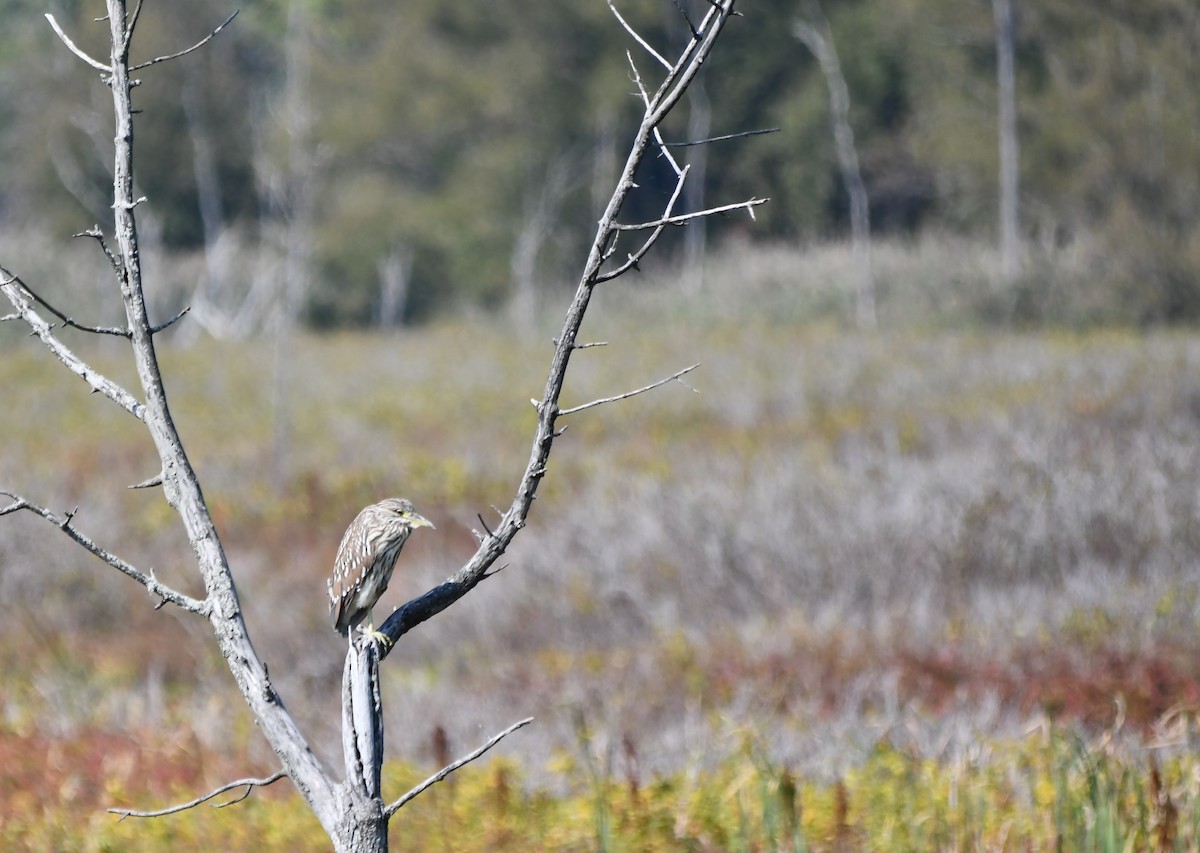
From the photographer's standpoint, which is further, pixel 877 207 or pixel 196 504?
pixel 877 207

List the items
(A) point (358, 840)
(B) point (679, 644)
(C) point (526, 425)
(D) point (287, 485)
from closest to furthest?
(A) point (358, 840)
(B) point (679, 644)
(D) point (287, 485)
(C) point (526, 425)

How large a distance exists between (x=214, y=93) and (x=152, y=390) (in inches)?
1480

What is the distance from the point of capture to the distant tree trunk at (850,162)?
85.0 ft

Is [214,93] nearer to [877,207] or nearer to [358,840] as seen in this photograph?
[877,207]

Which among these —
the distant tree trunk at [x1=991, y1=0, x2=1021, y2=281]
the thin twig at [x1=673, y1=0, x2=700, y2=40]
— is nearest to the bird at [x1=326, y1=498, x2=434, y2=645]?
the thin twig at [x1=673, y1=0, x2=700, y2=40]

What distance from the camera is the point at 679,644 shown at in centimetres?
860

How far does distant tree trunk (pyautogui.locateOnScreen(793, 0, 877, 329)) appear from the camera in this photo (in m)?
25.9

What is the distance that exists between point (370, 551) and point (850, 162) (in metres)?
27.1

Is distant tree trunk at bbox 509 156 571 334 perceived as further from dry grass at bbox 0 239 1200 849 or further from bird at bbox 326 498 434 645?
bird at bbox 326 498 434 645

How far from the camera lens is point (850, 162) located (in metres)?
28.7

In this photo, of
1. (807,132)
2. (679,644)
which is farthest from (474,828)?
(807,132)

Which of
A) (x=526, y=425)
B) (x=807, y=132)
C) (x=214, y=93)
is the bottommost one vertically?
(x=526, y=425)

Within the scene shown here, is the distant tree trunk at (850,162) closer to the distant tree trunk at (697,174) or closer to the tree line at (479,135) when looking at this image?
the tree line at (479,135)

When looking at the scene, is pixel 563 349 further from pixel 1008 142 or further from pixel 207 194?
pixel 207 194
